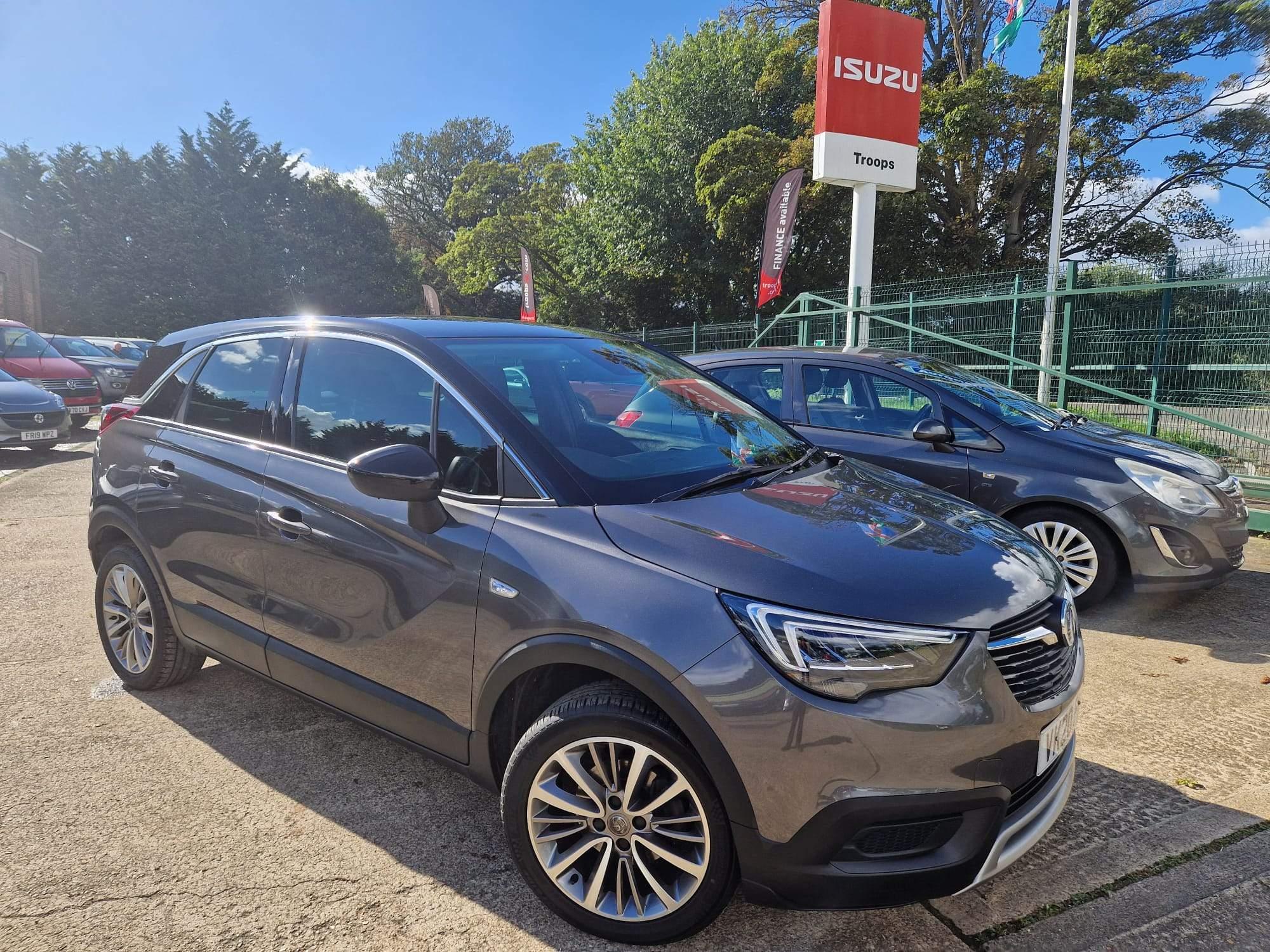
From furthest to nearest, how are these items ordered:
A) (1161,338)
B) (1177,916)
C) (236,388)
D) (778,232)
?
(778,232)
(1161,338)
(236,388)
(1177,916)

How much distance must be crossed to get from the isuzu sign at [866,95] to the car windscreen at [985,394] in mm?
7120

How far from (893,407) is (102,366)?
729 inches

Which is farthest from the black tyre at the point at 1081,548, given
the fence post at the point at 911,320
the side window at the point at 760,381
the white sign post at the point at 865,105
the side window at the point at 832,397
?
the white sign post at the point at 865,105

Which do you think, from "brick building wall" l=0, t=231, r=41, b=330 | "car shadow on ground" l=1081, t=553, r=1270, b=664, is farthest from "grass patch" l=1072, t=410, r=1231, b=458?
"brick building wall" l=0, t=231, r=41, b=330

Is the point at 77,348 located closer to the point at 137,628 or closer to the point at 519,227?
the point at 137,628

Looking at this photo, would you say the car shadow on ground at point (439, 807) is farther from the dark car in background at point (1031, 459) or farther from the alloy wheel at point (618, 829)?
the dark car in background at point (1031, 459)

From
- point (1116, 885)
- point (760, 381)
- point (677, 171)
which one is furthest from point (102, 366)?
point (1116, 885)

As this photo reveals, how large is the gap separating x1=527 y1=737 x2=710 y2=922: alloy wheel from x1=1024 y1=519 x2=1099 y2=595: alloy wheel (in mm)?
3368

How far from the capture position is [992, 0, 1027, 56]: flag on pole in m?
14.0

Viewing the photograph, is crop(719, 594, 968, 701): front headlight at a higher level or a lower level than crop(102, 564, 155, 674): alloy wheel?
higher

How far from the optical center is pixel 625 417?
2.80 meters

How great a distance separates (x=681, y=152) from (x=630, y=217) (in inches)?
99.0

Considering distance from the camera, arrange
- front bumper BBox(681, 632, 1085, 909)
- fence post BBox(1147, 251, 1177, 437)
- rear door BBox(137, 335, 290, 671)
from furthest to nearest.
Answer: fence post BBox(1147, 251, 1177, 437) → rear door BBox(137, 335, 290, 671) → front bumper BBox(681, 632, 1085, 909)

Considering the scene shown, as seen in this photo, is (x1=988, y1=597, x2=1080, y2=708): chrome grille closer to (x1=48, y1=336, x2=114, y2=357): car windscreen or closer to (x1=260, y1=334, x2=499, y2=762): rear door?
(x1=260, y1=334, x2=499, y2=762): rear door
